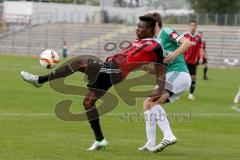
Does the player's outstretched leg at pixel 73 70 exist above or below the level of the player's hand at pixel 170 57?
below

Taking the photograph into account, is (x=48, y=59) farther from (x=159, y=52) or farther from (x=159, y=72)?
(x=159, y=52)

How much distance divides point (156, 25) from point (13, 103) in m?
8.45

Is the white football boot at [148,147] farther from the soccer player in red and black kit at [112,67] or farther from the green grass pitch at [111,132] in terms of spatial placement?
the soccer player in red and black kit at [112,67]

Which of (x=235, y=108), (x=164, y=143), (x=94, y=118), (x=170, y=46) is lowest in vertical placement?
(x=235, y=108)

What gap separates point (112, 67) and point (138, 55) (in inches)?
17.8

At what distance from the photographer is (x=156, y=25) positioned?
34.3ft

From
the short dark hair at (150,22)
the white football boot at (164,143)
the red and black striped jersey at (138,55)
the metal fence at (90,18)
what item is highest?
the short dark hair at (150,22)

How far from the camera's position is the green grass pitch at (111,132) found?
34.0ft

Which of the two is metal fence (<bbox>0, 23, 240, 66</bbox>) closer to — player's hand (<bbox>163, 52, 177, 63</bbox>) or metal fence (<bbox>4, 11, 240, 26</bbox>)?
metal fence (<bbox>4, 11, 240, 26</bbox>)

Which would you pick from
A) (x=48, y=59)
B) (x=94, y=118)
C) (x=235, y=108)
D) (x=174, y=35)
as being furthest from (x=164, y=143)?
(x=235, y=108)

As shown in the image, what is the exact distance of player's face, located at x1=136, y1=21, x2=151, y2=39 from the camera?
10.4 meters

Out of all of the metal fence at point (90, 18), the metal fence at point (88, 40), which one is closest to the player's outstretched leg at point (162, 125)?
the metal fence at point (88, 40)

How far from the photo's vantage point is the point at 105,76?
34.9 ft

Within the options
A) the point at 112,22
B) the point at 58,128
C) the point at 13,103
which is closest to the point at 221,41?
the point at 112,22
